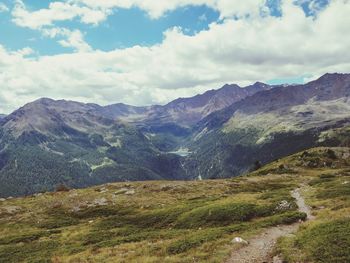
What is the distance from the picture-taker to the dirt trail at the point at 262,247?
94.2 ft

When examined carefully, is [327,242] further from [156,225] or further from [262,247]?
[156,225]

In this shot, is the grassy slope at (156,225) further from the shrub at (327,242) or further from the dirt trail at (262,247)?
the dirt trail at (262,247)

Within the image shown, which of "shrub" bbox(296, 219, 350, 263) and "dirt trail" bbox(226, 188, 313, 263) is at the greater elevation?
"shrub" bbox(296, 219, 350, 263)

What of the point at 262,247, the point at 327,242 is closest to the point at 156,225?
the point at 262,247

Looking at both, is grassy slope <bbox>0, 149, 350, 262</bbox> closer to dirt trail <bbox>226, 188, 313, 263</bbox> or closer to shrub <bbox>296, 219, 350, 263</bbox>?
shrub <bbox>296, 219, 350, 263</bbox>

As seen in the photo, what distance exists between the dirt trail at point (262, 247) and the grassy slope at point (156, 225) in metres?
0.96

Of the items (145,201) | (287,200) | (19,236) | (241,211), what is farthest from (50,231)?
(287,200)

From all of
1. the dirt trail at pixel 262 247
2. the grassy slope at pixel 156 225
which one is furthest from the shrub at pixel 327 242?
the dirt trail at pixel 262 247

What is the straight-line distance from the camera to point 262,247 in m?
31.6

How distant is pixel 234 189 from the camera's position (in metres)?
81.5

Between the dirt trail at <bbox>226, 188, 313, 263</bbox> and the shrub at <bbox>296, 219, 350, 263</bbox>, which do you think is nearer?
the shrub at <bbox>296, 219, 350, 263</bbox>

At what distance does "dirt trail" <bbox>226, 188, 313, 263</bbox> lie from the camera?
28719 millimetres

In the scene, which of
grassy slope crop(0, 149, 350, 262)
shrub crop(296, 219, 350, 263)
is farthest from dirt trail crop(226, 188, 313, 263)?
shrub crop(296, 219, 350, 263)

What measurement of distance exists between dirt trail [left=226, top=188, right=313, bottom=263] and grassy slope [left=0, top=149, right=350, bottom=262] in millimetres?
958
